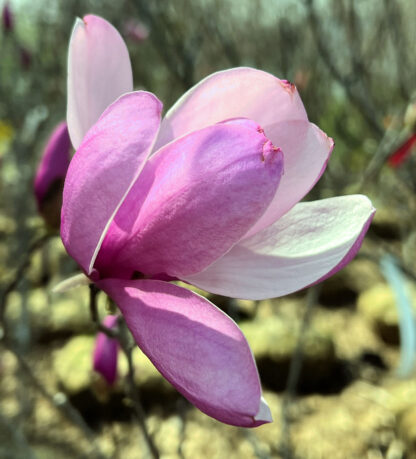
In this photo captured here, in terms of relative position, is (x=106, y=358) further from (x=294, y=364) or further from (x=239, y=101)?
(x=294, y=364)

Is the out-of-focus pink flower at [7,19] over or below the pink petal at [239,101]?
below

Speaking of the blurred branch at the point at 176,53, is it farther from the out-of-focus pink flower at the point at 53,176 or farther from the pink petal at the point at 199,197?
the pink petal at the point at 199,197

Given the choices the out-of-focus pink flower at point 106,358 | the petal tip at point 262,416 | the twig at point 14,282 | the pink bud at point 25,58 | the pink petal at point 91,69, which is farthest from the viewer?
the pink bud at point 25,58

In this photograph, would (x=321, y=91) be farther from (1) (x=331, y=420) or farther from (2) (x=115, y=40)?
(2) (x=115, y=40)

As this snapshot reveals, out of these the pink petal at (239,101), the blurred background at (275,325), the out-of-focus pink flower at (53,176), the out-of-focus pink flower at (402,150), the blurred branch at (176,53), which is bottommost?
the blurred background at (275,325)

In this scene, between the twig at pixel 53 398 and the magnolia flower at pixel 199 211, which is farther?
the twig at pixel 53 398

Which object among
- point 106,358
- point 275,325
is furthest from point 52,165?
point 275,325

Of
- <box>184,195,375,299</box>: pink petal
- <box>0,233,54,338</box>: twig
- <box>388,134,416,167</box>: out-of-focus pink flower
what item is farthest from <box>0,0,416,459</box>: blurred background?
<box>184,195,375,299</box>: pink petal

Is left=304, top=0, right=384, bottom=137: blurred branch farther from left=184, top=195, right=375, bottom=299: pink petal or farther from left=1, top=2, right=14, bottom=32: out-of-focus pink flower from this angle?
left=1, top=2, right=14, bottom=32: out-of-focus pink flower

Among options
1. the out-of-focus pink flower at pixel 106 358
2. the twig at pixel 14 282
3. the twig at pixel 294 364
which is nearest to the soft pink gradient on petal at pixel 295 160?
the twig at pixel 14 282
